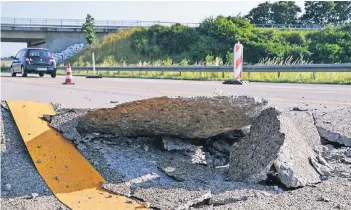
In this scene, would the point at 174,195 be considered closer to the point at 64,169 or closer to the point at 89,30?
the point at 64,169

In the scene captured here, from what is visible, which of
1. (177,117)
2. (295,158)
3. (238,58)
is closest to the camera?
(295,158)

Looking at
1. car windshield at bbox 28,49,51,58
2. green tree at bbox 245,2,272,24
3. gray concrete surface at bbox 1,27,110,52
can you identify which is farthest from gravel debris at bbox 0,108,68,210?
green tree at bbox 245,2,272,24

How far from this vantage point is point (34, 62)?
65.0 feet

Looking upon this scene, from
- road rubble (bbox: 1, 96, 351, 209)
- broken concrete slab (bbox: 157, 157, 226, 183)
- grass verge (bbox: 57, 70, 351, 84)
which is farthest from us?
grass verge (bbox: 57, 70, 351, 84)

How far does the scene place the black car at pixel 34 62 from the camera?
19766 millimetres

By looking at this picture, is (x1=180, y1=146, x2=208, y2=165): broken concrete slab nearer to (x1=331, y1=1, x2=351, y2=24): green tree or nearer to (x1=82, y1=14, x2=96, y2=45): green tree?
(x1=82, y1=14, x2=96, y2=45): green tree

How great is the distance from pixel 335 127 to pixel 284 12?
7679 centimetres

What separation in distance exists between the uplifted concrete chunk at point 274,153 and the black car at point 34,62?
1780cm

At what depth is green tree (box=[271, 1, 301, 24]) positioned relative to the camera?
3012 inches

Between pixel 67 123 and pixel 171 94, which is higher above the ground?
pixel 67 123

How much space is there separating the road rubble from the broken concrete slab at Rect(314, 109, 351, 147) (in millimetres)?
12

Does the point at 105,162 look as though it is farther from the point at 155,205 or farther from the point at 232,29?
the point at 232,29

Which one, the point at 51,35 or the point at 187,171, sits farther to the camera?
the point at 51,35

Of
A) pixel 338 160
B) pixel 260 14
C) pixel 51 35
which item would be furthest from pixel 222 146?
pixel 260 14
